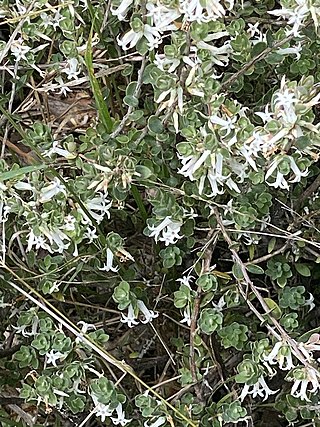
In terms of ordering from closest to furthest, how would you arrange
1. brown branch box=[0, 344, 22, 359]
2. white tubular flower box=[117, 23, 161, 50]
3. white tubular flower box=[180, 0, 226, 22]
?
white tubular flower box=[180, 0, 226, 22] < white tubular flower box=[117, 23, 161, 50] < brown branch box=[0, 344, 22, 359]

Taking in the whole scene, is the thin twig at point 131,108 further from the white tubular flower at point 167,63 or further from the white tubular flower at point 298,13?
the white tubular flower at point 298,13

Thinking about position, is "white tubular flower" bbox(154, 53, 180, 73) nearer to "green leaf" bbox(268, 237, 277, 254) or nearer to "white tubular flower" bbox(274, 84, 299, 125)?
"white tubular flower" bbox(274, 84, 299, 125)

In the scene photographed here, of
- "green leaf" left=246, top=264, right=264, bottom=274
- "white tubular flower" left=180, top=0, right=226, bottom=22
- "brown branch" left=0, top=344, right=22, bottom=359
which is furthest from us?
"brown branch" left=0, top=344, right=22, bottom=359

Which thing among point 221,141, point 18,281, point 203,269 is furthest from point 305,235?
point 18,281

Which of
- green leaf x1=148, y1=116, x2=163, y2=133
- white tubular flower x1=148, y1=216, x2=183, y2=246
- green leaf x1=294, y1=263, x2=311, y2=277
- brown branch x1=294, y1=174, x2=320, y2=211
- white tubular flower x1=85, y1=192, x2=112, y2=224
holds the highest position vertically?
green leaf x1=148, y1=116, x2=163, y2=133

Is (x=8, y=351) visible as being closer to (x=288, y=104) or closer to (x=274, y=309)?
(x=274, y=309)

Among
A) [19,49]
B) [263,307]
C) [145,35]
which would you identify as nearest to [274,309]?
[263,307]

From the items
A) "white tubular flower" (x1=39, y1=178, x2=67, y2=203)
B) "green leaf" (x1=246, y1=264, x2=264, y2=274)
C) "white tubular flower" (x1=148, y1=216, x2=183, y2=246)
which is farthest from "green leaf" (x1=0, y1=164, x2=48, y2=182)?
"green leaf" (x1=246, y1=264, x2=264, y2=274)

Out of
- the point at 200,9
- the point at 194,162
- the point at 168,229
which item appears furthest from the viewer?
the point at 168,229

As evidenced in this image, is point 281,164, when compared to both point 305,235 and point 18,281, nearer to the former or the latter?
point 305,235
